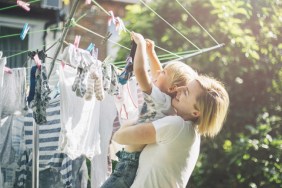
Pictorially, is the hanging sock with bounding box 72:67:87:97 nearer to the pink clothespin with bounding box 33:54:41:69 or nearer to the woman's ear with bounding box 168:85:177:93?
the pink clothespin with bounding box 33:54:41:69

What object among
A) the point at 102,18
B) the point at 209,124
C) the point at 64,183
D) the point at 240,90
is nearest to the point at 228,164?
the point at 240,90

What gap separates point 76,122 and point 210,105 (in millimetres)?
1224

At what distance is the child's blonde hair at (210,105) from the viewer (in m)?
2.21

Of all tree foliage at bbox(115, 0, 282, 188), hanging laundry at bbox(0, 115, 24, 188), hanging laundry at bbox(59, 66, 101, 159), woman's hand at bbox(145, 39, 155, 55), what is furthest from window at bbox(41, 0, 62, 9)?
woman's hand at bbox(145, 39, 155, 55)

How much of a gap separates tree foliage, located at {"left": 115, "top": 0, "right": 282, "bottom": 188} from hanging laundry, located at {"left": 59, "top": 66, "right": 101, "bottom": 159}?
1.96m

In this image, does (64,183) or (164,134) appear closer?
(164,134)

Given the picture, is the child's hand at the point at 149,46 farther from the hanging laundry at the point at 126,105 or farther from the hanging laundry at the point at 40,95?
the hanging laundry at the point at 126,105

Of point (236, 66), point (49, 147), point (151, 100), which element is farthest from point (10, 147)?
point (236, 66)

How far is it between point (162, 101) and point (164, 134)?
137 millimetres

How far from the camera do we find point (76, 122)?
3273mm

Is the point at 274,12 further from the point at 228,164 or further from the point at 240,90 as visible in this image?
the point at 228,164

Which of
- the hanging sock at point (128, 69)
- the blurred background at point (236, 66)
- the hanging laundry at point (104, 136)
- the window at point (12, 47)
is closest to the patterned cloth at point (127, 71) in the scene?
the hanging sock at point (128, 69)

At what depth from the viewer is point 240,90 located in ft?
17.9

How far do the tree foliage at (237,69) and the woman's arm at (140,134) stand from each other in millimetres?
2966
